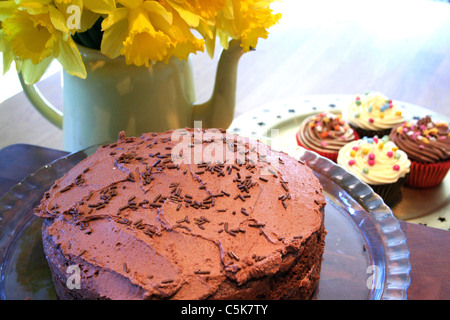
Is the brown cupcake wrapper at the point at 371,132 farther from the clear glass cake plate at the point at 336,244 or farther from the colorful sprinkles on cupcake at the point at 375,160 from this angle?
the clear glass cake plate at the point at 336,244

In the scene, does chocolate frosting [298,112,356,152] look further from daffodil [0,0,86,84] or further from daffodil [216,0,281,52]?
daffodil [0,0,86,84]

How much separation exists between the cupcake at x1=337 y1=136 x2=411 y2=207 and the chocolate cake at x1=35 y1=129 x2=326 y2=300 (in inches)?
34.6

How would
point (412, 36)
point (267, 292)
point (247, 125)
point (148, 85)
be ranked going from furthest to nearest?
point (412, 36) < point (247, 125) < point (148, 85) < point (267, 292)

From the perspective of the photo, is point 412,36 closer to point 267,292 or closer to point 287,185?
point 287,185

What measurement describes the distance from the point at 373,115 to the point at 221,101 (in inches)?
46.9

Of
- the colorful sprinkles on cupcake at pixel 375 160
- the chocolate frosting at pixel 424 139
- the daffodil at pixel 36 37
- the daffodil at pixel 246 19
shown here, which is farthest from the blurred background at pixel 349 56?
the daffodil at pixel 246 19

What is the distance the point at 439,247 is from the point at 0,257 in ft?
3.81

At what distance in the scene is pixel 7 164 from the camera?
162cm

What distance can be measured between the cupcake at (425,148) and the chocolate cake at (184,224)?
3.46 feet

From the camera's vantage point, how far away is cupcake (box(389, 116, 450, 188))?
2.21m

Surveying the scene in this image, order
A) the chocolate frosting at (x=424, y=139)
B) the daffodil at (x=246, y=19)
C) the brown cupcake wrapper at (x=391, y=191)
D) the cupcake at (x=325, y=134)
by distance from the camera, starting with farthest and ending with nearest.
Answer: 1. the cupcake at (x=325, y=134)
2. the chocolate frosting at (x=424, y=139)
3. the brown cupcake wrapper at (x=391, y=191)
4. the daffodil at (x=246, y=19)

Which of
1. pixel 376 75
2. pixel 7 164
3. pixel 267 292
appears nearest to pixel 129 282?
pixel 267 292

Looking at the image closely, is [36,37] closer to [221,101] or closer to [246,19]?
[246,19]

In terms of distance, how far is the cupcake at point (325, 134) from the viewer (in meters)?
2.37
